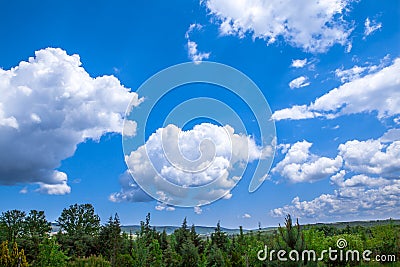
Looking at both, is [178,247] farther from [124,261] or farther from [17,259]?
[17,259]

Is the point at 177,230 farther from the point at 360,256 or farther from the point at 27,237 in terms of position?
the point at 360,256

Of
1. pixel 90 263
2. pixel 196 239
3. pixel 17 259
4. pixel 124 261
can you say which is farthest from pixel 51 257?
pixel 196 239

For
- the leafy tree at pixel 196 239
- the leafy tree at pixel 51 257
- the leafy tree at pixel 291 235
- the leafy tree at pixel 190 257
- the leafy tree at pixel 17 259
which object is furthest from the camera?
the leafy tree at pixel 196 239

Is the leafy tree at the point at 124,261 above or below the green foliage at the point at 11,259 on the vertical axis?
below

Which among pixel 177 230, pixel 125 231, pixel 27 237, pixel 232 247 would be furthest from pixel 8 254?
pixel 232 247

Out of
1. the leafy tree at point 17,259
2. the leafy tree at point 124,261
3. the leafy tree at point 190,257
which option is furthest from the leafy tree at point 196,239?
the leafy tree at point 17,259

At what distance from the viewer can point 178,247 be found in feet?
71.7

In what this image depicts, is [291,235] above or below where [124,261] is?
above

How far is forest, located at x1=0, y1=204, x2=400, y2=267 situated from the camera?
12672 mm

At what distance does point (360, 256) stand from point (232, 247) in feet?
23.5

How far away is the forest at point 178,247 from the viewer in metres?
12.7

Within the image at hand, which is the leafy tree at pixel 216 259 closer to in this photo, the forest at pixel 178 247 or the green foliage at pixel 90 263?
the forest at pixel 178 247

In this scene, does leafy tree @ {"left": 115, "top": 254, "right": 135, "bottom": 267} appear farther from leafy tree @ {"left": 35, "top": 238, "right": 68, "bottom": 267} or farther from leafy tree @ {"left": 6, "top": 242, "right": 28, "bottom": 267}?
leafy tree @ {"left": 6, "top": 242, "right": 28, "bottom": 267}

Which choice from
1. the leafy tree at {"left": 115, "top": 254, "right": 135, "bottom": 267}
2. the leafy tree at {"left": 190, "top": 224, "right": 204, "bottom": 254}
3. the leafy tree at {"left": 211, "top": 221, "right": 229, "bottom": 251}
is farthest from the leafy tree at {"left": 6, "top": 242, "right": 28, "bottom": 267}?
the leafy tree at {"left": 211, "top": 221, "right": 229, "bottom": 251}
